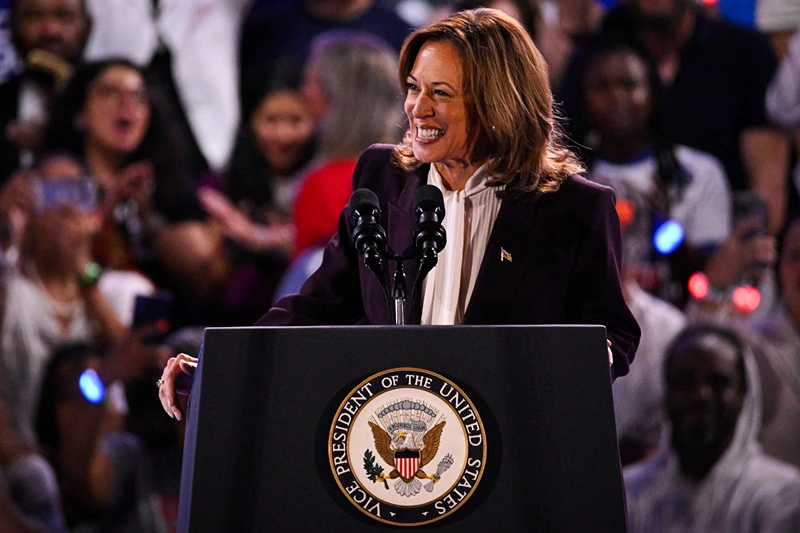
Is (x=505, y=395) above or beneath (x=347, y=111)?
beneath

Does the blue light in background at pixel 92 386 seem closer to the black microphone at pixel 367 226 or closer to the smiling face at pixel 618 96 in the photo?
the smiling face at pixel 618 96

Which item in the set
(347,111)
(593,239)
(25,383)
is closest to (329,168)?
(347,111)

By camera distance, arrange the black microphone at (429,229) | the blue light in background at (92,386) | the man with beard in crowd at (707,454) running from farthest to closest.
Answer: the blue light in background at (92,386) < the man with beard in crowd at (707,454) < the black microphone at (429,229)

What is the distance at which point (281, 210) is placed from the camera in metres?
5.77

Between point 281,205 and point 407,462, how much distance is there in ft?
14.1

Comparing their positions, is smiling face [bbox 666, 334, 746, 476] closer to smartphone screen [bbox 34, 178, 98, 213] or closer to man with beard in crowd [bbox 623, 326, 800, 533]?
man with beard in crowd [bbox 623, 326, 800, 533]

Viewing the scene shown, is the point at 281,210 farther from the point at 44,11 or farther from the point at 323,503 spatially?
the point at 323,503

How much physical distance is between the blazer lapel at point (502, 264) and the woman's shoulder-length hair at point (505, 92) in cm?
6

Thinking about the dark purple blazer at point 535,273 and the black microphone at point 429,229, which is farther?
the dark purple blazer at point 535,273

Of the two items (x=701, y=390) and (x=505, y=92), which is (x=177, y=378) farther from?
(x=701, y=390)

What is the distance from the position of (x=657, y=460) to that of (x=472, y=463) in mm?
4077

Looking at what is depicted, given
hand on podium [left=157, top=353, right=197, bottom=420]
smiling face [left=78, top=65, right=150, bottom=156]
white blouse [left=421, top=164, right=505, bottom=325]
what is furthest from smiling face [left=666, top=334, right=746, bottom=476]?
hand on podium [left=157, top=353, right=197, bottom=420]

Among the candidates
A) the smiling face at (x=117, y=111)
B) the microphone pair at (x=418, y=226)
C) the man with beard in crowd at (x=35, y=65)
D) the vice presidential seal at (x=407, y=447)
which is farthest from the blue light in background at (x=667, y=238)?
the vice presidential seal at (x=407, y=447)

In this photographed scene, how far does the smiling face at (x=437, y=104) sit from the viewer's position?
211 centimetres
